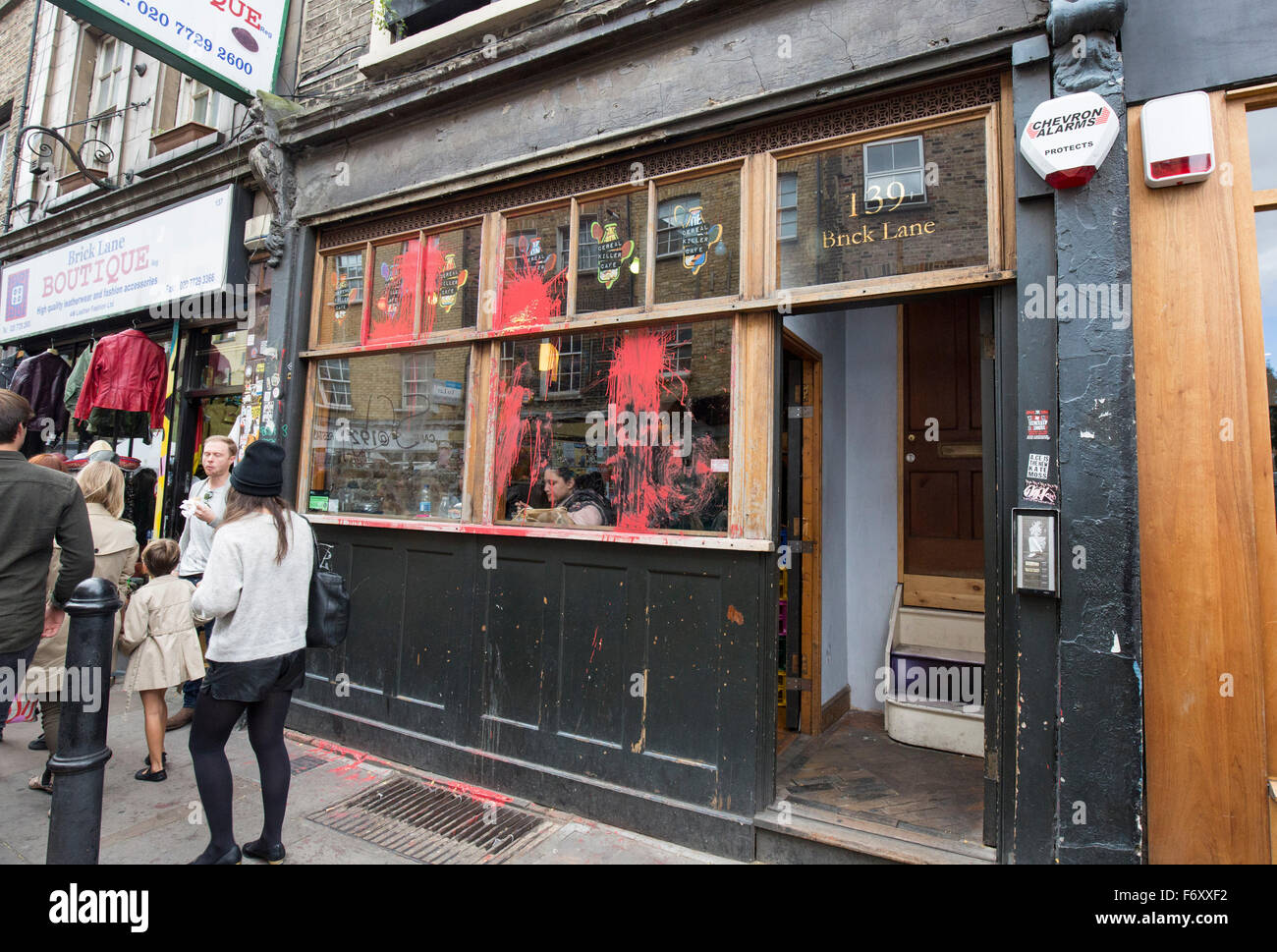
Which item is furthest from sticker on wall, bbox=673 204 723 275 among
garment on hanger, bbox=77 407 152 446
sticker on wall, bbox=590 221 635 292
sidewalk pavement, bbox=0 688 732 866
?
garment on hanger, bbox=77 407 152 446

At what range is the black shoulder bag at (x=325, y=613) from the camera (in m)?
3.37

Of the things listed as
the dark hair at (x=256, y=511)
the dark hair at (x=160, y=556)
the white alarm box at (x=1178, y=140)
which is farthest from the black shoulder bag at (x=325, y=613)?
the white alarm box at (x=1178, y=140)

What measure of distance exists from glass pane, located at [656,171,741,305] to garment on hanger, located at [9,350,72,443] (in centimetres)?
792

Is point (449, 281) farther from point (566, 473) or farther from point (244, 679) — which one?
point (244, 679)

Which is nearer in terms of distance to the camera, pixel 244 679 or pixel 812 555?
pixel 244 679

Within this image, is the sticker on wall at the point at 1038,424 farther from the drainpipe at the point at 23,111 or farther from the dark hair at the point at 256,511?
the drainpipe at the point at 23,111

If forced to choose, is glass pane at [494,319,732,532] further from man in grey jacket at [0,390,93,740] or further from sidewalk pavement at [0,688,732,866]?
man in grey jacket at [0,390,93,740]

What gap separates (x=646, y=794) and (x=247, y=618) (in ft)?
7.28

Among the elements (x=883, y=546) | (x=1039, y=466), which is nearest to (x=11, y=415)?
(x=1039, y=466)

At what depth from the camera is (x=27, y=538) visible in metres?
3.15

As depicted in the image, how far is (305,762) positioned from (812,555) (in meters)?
3.90

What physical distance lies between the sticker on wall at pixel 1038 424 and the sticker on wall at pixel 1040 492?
0.20 meters

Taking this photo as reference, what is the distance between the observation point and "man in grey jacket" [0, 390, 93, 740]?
10.2ft
